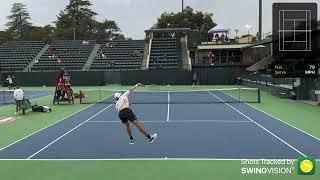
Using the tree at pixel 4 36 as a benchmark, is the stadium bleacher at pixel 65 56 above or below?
below

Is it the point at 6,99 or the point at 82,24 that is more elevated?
the point at 82,24

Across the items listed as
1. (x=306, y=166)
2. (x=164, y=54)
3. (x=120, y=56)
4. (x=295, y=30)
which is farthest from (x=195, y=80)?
(x=306, y=166)

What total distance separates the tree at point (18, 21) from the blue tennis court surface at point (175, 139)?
4283 inches

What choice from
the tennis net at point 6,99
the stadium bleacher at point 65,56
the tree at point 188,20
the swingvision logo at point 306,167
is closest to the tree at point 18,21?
the tree at point 188,20

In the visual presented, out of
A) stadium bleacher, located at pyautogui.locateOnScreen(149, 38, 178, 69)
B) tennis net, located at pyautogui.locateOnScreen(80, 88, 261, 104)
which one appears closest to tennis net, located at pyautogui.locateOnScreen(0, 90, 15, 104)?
tennis net, located at pyautogui.locateOnScreen(80, 88, 261, 104)

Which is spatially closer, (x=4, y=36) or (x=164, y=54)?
(x=164, y=54)

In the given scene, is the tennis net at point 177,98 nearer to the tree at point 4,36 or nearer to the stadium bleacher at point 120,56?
the stadium bleacher at point 120,56

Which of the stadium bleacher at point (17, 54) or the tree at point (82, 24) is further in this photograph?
the tree at point (82, 24)

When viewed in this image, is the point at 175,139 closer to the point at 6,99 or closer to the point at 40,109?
the point at 40,109

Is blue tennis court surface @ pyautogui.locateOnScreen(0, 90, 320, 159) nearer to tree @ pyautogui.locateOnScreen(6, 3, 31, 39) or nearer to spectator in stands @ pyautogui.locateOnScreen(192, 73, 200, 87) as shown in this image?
spectator in stands @ pyautogui.locateOnScreen(192, 73, 200, 87)

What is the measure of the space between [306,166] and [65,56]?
55.4 metres

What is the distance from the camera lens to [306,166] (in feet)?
37.2

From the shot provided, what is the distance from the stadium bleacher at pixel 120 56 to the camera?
6041 centimetres

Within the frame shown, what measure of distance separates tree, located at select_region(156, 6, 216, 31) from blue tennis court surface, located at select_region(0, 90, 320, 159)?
75.0 metres
